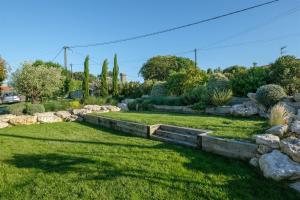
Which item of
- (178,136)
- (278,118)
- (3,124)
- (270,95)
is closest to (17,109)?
(3,124)

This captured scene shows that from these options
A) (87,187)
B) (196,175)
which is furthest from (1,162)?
(196,175)

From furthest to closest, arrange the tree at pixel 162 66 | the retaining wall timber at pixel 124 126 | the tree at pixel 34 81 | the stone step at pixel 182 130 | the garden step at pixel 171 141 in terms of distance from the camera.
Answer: the tree at pixel 162 66 < the tree at pixel 34 81 < the retaining wall timber at pixel 124 126 < the stone step at pixel 182 130 < the garden step at pixel 171 141

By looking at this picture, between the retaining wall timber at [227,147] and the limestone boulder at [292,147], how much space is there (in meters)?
0.47

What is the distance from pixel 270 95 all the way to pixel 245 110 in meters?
0.91

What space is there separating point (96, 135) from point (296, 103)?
6.33m

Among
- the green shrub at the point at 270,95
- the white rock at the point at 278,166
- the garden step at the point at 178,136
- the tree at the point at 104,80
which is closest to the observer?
the white rock at the point at 278,166

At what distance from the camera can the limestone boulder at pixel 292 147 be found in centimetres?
371

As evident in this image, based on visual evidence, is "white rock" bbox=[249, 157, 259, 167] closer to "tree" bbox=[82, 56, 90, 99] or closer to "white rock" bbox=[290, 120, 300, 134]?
"white rock" bbox=[290, 120, 300, 134]

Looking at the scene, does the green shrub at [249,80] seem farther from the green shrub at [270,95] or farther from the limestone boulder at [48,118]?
the limestone boulder at [48,118]

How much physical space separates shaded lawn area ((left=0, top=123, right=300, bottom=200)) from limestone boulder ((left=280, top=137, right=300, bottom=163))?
0.49 metres

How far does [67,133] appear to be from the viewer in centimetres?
804

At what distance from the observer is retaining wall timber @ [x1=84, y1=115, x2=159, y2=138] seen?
6.74 meters

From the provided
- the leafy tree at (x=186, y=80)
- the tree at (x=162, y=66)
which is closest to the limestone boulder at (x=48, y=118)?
the leafy tree at (x=186, y=80)


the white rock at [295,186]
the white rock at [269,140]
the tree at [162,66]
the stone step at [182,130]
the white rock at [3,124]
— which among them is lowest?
the white rock at [295,186]
